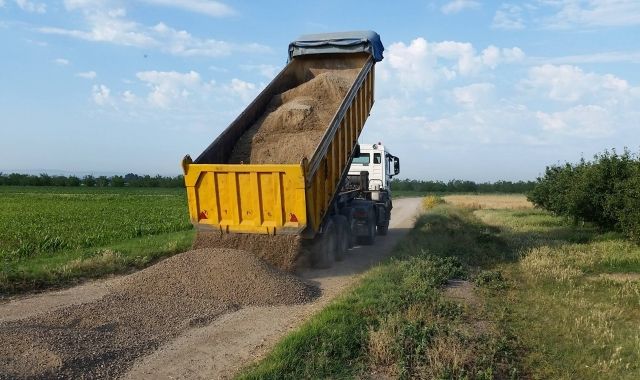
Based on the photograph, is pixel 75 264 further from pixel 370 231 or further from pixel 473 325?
pixel 473 325

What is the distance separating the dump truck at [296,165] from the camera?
1012 cm

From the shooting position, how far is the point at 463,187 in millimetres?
89062

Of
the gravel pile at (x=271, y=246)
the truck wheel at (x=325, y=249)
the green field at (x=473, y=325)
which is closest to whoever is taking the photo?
the green field at (x=473, y=325)

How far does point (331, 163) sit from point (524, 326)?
18.5 ft

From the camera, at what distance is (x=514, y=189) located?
298 ft

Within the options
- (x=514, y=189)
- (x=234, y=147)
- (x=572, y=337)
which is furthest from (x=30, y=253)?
(x=514, y=189)

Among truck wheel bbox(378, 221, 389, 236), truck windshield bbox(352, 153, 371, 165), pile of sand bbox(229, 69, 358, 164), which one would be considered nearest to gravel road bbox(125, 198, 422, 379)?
pile of sand bbox(229, 69, 358, 164)

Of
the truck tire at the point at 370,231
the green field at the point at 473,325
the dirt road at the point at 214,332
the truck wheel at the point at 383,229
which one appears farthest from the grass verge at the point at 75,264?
the truck wheel at the point at 383,229

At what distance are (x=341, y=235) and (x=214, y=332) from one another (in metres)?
6.18

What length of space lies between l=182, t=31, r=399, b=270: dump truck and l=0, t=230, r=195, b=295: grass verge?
2021 millimetres

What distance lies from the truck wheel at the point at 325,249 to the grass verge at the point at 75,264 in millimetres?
3914

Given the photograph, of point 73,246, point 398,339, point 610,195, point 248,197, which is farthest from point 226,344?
point 610,195

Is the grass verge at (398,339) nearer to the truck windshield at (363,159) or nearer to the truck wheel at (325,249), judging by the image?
the truck wheel at (325,249)

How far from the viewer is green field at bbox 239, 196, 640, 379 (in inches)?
214
